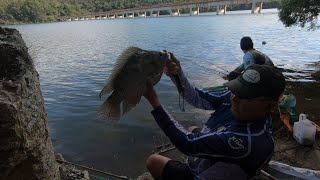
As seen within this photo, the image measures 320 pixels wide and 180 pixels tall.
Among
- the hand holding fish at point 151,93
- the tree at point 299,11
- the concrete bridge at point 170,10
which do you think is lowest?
the hand holding fish at point 151,93

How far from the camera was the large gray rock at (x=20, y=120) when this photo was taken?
300cm

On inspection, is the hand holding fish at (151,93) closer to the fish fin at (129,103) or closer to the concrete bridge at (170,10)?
the fish fin at (129,103)

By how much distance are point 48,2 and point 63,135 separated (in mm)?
167901

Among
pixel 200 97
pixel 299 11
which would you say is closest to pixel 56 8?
pixel 299 11

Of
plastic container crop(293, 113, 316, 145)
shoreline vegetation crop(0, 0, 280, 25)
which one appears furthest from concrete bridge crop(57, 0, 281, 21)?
plastic container crop(293, 113, 316, 145)

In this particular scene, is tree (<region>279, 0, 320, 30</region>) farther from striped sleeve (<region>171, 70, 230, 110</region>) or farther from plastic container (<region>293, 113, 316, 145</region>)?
striped sleeve (<region>171, 70, 230, 110</region>)

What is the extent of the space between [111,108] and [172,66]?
0.90m

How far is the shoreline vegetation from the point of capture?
128 m

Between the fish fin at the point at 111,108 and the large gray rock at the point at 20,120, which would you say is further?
the fish fin at the point at 111,108

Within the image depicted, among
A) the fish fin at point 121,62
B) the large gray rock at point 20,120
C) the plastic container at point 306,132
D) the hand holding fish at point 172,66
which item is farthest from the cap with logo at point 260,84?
the plastic container at point 306,132

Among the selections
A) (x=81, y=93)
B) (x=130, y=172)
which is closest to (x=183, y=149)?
(x=130, y=172)

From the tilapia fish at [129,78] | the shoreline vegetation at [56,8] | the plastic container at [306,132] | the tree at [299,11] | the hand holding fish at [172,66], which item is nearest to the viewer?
the tilapia fish at [129,78]

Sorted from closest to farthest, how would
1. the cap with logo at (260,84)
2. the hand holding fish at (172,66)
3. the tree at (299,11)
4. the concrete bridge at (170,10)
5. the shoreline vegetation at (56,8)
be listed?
the cap with logo at (260,84) → the hand holding fish at (172,66) → the tree at (299,11) → the concrete bridge at (170,10) → the shoreline vegetation at (56,8)

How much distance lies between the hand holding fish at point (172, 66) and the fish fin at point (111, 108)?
27.2 inches
